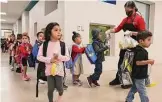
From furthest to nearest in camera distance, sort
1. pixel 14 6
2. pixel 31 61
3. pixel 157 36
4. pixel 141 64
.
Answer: pixel 14 6 → pixel 157 36 → pixel 31 61 → pixel 141 64

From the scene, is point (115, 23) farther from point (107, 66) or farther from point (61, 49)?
point (61, 49)

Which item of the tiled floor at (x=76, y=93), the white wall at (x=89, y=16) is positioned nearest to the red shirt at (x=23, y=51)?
the tiled floor at (x=76, y=93)

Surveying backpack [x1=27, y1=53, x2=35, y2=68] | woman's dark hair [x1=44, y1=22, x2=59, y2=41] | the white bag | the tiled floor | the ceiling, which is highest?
the ceiling

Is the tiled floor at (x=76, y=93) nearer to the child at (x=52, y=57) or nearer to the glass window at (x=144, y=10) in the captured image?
the child at (x=52, y=57)

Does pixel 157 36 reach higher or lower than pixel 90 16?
lower

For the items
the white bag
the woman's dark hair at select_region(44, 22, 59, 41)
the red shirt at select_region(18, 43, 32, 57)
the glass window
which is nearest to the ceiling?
the glass window

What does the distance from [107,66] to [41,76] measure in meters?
3.53

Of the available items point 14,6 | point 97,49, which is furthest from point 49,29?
point 14,6

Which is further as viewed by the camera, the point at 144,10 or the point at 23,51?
the point at 144,10

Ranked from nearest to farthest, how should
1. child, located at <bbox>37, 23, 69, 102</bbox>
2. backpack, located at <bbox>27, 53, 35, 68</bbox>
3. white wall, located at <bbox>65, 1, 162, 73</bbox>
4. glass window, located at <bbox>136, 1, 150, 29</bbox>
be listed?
child, located at <bbox>37, 23, 69, 102</bbox> → backpack, located at <bbox>27, 53, 35, 68</bbox> → white wall, located at <bbox>65, 1, 162, 73</bbox> → glass window, located at <bbox>136, 1, 150, 29</bbox>

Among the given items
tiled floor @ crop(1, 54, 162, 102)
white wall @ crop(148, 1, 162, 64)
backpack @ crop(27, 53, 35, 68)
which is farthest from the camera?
white wall @ crop(148, 1, 162, 64)

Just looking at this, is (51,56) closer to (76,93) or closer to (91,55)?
(76,93)

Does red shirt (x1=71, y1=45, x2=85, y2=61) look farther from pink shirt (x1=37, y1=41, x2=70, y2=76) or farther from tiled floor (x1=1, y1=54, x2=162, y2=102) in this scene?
pink shirt (x1=37, y1=41, x2=70, y2=76)

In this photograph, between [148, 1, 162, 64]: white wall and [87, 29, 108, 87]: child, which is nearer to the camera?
[87, 29, 108, 87]: child
